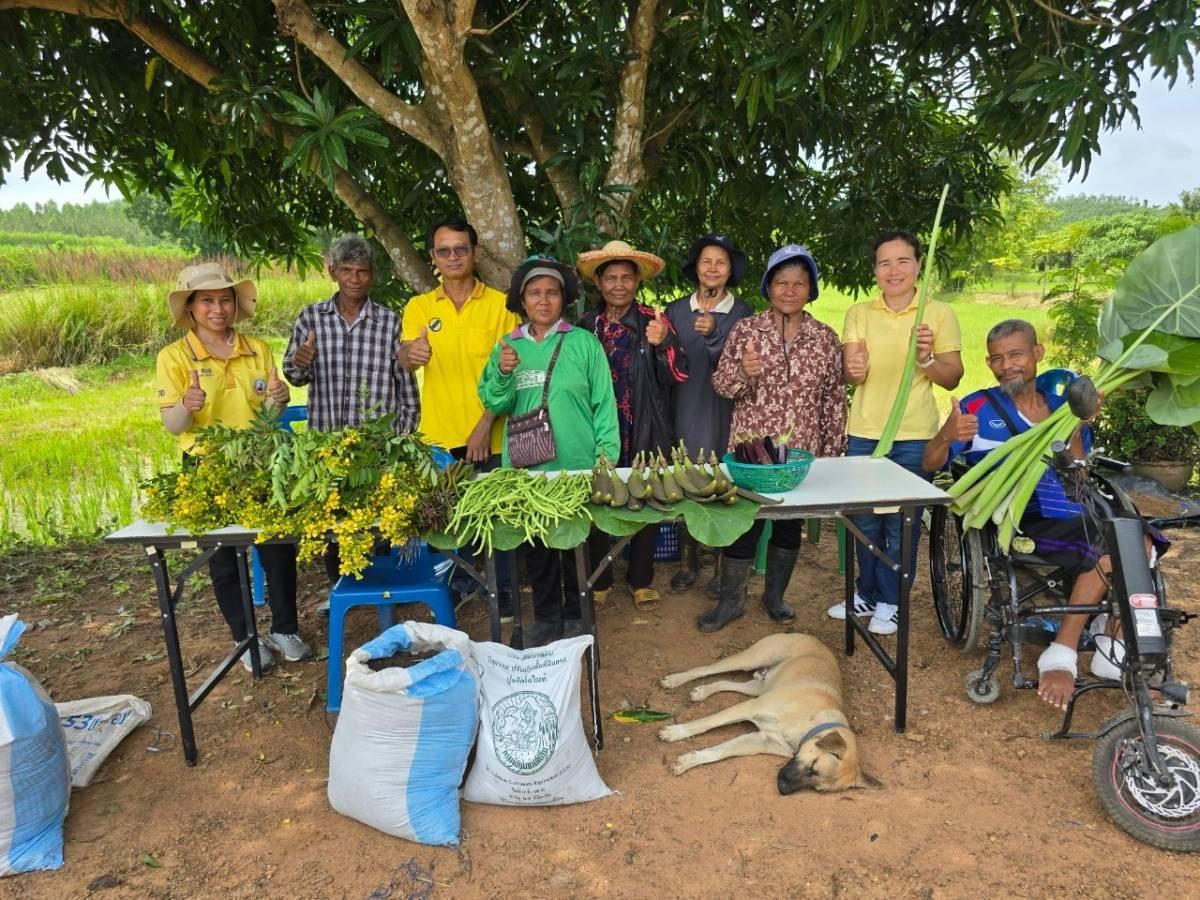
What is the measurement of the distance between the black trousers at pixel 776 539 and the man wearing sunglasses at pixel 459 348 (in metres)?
1.20

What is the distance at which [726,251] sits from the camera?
3830 mm

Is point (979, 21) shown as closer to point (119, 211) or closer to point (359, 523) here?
point (359, 523)

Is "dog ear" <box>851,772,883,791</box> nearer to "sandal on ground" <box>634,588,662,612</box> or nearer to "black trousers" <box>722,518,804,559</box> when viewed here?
"black trousers" <box>722,518,804,559</box>

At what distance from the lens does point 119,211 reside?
67.3 m

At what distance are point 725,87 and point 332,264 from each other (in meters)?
2.44

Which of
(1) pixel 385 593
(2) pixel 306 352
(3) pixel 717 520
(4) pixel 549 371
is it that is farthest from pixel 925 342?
(2) pixel 306 352

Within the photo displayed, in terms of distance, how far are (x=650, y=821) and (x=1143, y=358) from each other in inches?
93.8

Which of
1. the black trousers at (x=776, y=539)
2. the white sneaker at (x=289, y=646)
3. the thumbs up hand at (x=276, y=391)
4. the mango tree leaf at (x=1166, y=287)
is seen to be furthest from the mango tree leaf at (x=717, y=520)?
the white sneaker at (x=289, y=646)

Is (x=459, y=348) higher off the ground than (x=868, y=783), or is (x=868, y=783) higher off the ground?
(x=459, y=348)

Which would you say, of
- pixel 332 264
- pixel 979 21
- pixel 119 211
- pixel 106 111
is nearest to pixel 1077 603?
pixel 979 21

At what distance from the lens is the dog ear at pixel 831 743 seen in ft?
8.97

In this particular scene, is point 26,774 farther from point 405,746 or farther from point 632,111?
point 632,111

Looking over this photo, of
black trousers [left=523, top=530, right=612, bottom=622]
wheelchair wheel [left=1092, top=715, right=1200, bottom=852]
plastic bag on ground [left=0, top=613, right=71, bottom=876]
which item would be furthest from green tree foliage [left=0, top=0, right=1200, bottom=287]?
wheelchair wheel [left=1092, top=715, right=1200, bottom=852]

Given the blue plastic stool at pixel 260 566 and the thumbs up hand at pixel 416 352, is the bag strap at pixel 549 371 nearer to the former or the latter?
the thumbs up hand at pixel 416 352
